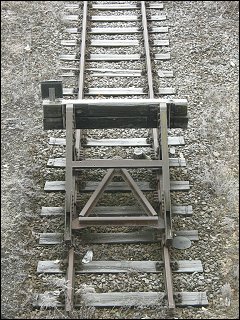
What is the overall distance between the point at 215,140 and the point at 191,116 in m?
0.65

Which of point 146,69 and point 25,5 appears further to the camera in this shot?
point 25,5

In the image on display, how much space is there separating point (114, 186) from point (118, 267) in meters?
1.44

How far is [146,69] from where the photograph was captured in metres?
10.9

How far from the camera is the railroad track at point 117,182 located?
7320 millimetres

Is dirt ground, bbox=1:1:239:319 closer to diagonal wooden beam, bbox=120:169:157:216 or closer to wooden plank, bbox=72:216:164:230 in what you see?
wooden plank, bbox=72:216:164:230

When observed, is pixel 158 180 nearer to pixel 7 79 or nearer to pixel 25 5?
pixel 7 79

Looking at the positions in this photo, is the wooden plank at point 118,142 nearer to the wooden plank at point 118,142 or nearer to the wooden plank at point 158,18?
the wooden plank at point 118,142

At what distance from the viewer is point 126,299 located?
7.02m

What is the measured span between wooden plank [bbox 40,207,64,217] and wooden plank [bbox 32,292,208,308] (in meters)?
1.30

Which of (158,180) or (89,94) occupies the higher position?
(89,94)

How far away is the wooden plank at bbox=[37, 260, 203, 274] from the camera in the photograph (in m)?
7.37

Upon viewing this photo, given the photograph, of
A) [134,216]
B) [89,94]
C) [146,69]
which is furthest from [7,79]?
[134,216]

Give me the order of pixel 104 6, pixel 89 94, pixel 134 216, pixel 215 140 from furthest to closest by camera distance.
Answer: pixel 104 6, pixel 89 94, pixel 215 140, pixel 134 216

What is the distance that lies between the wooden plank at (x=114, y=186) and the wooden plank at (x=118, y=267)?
1.26 meters
